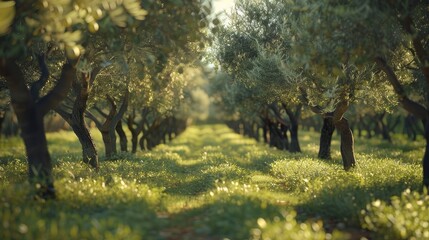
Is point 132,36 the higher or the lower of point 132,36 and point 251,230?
the higher

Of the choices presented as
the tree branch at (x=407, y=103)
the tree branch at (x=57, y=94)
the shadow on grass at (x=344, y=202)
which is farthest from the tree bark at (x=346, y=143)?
the tree branch at (x=57, y=94)

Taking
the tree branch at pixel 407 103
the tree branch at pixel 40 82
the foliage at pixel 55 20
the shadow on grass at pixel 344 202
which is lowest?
the shadow on grass at pixel 344 202

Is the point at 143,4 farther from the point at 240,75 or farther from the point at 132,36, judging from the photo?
the point at 240,75

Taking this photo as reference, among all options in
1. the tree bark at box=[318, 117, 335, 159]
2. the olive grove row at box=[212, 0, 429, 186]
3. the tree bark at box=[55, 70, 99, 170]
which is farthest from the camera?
the tree bark at box=[318, 117, 335, 159]

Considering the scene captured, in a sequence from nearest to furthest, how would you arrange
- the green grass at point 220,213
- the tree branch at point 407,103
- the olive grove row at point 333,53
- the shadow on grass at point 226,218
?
the green grass at point 220,213, the shadow on grass at point 226,218, the olive grove row at point 333,53, the tree branch at point 407,103

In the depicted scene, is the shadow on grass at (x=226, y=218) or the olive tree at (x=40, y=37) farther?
the olive tree at (x=40, y=37)

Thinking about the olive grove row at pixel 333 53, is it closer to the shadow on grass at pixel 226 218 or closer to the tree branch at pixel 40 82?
the shadow on grass at pixel 226 218

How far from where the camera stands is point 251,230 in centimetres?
873

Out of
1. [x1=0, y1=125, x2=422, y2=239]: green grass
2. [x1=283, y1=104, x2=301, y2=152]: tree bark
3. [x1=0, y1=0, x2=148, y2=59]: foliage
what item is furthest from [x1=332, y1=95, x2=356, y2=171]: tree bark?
[x1=0, y1=0, x2=148, y2=59]: foliage

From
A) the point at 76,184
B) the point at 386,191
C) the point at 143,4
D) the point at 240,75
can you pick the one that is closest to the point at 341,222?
the point at 386,191

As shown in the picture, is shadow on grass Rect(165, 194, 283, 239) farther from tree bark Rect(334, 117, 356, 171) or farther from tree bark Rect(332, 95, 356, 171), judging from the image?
tree bark Rect(334, 117, 356, 171)

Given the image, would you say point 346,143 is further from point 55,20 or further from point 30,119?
point 55,20

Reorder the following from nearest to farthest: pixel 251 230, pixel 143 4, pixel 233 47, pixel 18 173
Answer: pixel 251 230
pixel 143 4
pixel 18 173
pixel 233 47

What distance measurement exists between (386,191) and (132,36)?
908cm
